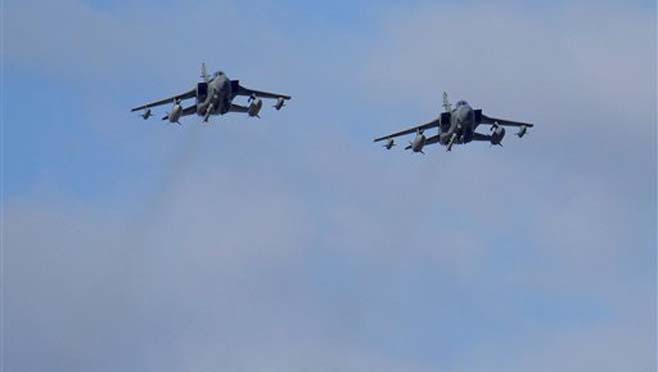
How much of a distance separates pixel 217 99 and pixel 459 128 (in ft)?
53.8

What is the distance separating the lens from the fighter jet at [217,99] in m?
182

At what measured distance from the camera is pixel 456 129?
601ft

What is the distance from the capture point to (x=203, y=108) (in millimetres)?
182500

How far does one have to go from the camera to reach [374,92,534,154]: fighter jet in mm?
183000

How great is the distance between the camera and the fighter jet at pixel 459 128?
183 meters

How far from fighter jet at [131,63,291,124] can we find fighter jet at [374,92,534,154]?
9488 mm

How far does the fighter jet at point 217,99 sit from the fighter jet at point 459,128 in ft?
31.1

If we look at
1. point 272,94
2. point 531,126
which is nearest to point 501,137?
point 531,126

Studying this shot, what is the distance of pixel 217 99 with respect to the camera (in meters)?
182

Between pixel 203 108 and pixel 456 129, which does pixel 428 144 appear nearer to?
pixel 456 129

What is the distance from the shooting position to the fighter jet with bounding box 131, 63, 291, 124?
181750mm

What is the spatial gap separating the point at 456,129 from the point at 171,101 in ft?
64.0

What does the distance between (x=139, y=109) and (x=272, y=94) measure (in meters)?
9.38

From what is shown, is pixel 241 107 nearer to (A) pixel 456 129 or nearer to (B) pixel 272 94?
(B) pixel 272 94
